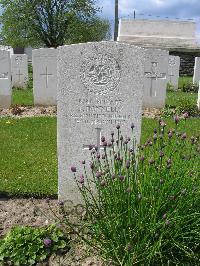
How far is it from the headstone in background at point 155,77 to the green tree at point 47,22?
16.5 m

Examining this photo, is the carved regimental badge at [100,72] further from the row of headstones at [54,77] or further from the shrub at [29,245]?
the row of headstones at [54,77]

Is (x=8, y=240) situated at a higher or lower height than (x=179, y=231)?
lower

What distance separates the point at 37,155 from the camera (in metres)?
6.16

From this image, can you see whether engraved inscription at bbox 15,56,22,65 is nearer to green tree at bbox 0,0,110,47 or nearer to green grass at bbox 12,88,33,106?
green grass at bbox 12,88,33,106

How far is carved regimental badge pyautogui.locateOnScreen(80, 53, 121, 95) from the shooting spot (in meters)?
3.72

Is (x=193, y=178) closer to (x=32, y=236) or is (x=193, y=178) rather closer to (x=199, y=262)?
(x=199, y=262)

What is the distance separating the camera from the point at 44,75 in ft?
34.0

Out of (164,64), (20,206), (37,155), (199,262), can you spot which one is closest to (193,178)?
(199,262)

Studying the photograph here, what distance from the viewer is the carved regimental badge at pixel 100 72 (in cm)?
372

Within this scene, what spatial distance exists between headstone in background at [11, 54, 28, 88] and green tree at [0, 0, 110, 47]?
11.0m

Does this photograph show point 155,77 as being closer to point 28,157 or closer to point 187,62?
point 28,157

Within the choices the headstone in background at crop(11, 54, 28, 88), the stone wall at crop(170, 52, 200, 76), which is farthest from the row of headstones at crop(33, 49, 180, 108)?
the stone wall at crop(170, 52, 200, 76)

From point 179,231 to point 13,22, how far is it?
25.9 meters

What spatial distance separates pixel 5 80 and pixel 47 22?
18267 mm
